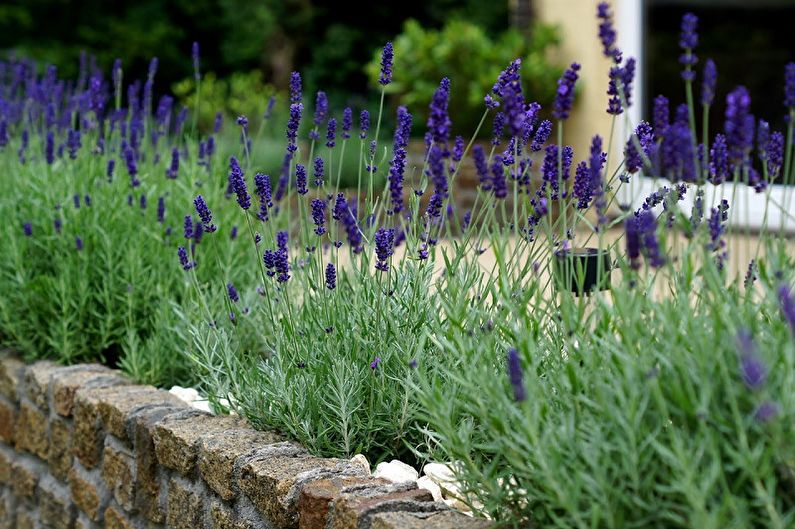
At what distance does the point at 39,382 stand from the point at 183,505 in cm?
105

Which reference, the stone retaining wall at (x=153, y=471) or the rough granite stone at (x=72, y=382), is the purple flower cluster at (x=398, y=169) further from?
the rough granite stone at (x=72, y=382)

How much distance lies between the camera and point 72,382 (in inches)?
132

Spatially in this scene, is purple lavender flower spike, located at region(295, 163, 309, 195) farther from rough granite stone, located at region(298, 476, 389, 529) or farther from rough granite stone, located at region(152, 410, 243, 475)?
rough granite stone, located at region(298, 476, 389, 529)

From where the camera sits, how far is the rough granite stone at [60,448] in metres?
3.42

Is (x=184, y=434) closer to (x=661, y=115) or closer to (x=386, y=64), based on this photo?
(x=386, y=64)

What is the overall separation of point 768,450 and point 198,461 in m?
1.57

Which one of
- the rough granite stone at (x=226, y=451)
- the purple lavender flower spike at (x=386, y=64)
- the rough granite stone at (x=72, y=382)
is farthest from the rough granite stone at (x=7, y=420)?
the purple lavender flower spike at (x=386, y=64)

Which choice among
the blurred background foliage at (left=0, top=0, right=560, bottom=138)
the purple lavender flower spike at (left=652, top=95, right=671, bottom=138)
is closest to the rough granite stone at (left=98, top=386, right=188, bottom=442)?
the purple lavender flower spike at (left=652, top=95, right=671, bottom=138)

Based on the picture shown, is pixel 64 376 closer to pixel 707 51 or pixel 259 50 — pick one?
pixel 707 51

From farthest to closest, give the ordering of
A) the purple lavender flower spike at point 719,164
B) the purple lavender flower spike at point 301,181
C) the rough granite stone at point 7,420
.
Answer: the rough granite stone at point 7,420 → the purple lavender flower spike at point 301,181 → the purple lavender flower spike at point 719,164

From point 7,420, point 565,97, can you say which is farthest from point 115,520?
point 565,97

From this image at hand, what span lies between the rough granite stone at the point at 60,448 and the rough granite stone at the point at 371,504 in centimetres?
159

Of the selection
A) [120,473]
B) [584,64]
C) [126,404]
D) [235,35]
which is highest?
[235,35]

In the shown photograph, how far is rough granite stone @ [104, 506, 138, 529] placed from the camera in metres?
3.06
